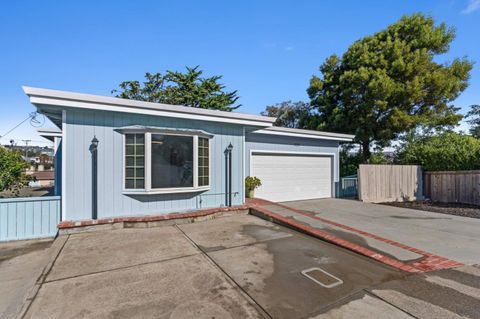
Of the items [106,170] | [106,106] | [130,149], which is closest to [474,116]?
[130,149]

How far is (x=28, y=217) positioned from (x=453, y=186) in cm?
1505

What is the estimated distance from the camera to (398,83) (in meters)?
13.7

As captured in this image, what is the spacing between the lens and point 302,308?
2.65 metres

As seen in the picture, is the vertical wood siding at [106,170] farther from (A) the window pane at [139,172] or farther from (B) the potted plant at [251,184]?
(B) the potted plant at [251,184]

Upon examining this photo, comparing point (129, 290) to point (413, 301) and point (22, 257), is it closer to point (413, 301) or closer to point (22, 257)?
point (22, 257)

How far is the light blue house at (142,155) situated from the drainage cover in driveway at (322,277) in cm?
415

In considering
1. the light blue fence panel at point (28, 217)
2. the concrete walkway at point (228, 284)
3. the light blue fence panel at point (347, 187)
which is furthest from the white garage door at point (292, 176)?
the light blue fence panel at point (28, 217)

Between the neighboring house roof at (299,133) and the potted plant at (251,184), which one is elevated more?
the neighboring house roof at (299,133)

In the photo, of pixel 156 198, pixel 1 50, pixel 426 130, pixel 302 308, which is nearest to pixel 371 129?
pixel 426 130

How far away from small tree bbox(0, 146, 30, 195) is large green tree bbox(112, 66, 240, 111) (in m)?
13.6

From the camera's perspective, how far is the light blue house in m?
5.68

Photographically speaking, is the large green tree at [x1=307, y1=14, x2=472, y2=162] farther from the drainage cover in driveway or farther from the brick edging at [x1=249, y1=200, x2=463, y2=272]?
the drainage cover in driveway

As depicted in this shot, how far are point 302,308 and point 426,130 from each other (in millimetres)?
17869

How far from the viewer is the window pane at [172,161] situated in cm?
638
